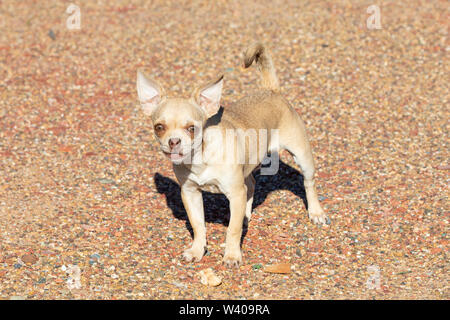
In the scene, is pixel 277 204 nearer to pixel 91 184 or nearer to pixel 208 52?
pixel 91 184

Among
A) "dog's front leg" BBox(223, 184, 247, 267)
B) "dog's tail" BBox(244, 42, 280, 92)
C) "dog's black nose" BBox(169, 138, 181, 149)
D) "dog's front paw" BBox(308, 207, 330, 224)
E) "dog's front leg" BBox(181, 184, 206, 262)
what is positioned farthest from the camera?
"dog's front paw" BBox(308, 207, 330, 224)

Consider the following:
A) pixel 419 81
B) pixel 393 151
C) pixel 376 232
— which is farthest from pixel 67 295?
pixel 419 81

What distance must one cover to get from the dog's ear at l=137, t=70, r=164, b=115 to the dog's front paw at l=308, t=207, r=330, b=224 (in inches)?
105

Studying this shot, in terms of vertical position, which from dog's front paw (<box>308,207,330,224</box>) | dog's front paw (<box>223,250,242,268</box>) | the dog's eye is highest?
the dog's eye

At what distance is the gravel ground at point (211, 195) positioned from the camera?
680 cm

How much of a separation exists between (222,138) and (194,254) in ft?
4.67

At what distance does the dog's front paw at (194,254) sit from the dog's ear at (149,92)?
168 centimetres

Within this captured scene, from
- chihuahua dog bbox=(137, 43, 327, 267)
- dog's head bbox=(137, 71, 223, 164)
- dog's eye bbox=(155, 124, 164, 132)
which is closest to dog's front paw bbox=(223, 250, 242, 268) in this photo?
chihuahua dog bbox=(137, 43, 327, 267)

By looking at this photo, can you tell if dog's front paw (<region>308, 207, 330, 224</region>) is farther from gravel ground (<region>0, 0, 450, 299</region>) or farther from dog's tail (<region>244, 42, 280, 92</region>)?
dog's tail (<region>244, 42, 280, 92</region>)

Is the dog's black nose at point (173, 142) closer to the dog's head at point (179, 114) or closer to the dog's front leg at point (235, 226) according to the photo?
the dog's head at point (179, 114)

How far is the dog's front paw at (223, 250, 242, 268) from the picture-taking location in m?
6.88

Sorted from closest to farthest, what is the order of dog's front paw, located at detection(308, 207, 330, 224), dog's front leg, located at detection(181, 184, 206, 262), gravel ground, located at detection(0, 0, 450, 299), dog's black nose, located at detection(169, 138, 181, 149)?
dog's black nose, located at detection(169, 138, 181, 149)
gravel ground, located at detection(0, 0, 450, 299)
dog's front leg, located at detection(181, 184, 206, 262)
dog's front paw, located at detection(308, 207, 330, 224)

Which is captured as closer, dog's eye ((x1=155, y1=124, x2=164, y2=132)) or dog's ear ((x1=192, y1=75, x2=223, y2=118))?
dog's eye ((x1=155, y1=124, x2=164, y2=132))

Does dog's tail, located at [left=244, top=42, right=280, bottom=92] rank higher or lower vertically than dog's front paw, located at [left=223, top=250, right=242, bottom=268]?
higher
